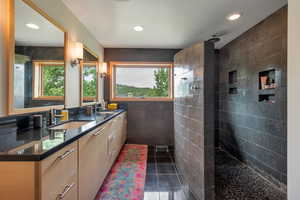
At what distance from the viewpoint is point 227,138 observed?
11.2ft

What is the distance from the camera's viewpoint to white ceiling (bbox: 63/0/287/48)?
1.98 meters

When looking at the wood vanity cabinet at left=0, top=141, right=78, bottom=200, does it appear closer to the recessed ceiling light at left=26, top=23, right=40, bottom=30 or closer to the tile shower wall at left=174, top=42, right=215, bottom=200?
the recessed ceiling light at left=26, top=23, right=40, bottom=30

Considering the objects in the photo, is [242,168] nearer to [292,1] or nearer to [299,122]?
[299,122]

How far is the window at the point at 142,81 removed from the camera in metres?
3.92

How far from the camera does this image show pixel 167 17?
91.6 inches

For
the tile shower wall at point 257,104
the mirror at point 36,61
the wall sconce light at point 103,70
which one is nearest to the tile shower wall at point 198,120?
the tile shower wall at point 257,104

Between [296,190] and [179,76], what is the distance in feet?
6.04

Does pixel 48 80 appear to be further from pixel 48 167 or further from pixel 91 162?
pixel 48 167

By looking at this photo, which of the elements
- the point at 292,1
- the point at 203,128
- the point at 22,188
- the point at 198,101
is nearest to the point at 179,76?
the point at 198,101

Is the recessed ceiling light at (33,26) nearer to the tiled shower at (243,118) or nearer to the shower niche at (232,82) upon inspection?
the tiled shower at (243,118)

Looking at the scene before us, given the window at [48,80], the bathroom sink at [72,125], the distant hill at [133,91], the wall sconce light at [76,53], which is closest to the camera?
the window at [48,80]

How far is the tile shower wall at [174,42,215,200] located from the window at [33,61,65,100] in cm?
164

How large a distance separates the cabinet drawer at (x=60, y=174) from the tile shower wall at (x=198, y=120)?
50.6 inches

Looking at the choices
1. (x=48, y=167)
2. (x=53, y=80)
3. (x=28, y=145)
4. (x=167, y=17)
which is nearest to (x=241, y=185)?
(x=48, y=167)
